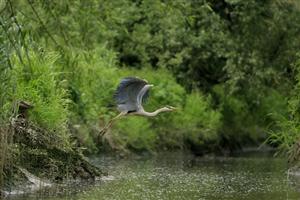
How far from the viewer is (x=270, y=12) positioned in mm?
29969

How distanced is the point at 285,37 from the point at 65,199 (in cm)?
1730

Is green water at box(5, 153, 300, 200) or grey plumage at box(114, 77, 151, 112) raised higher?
grey plumage at box(114, 77, 151, 112)

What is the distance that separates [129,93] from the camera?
69.3ft

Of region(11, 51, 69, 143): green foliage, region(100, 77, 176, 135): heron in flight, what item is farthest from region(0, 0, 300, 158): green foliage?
region(11, 51, 69, 143): green foliage

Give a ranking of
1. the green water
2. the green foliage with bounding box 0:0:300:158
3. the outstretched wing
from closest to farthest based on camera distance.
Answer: the green water, the outstretched wing, the green foliage with bounding box 0:0:300:158

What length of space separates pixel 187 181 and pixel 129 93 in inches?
114

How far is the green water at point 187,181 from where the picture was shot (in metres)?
16.3

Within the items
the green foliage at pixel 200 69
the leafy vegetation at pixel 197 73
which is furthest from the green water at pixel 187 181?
the green foliage at pixel 200 69

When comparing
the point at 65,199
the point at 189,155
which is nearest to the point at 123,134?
the point at 189,155

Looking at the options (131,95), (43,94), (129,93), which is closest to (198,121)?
(131,95)

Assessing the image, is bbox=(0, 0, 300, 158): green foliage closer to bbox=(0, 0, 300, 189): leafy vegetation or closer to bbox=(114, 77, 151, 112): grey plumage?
bbox=(0, 0, 300, 189): leafy vegetation

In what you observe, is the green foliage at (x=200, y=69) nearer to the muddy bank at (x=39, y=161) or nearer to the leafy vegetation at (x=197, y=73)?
the leafy vegetation at (x=197, y=73)

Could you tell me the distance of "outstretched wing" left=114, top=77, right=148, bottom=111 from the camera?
20.6 m

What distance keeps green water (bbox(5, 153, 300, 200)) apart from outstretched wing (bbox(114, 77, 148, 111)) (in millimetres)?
1505
